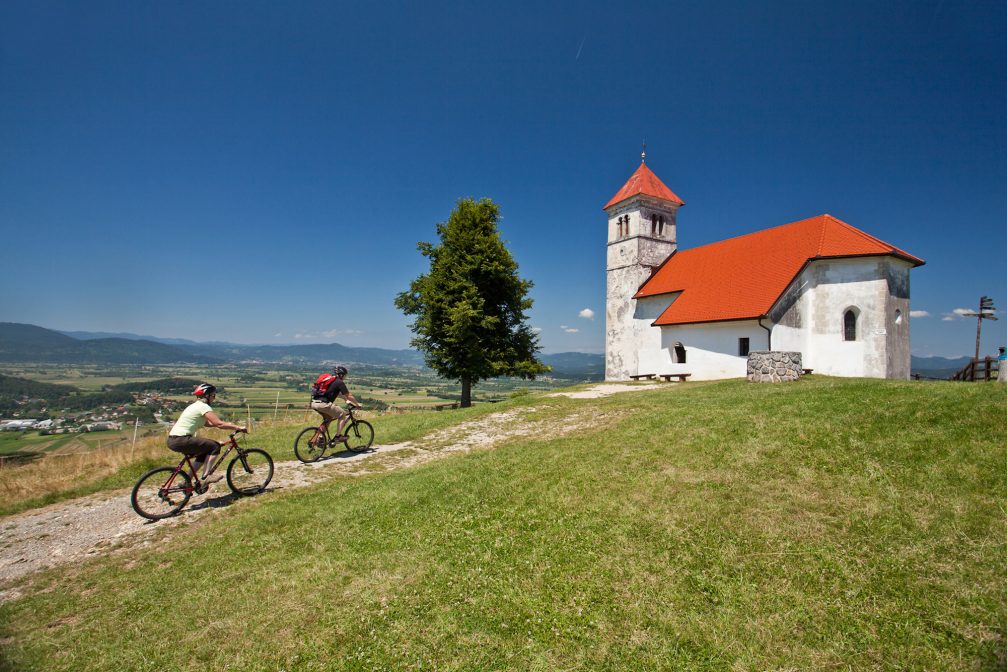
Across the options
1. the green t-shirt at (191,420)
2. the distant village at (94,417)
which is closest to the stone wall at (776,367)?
the green t-shirt at (191,420)

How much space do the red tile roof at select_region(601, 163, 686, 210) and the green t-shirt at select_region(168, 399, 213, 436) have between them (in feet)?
99.7

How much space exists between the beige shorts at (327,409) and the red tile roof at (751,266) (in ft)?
66.6

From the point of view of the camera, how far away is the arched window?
21.3 meters

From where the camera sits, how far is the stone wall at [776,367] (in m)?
15.9

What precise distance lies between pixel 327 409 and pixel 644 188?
28.6m

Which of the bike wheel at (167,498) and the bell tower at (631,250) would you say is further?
the bell tower at (631,250)

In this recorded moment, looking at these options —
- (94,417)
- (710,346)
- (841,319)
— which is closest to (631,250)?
(710,346)

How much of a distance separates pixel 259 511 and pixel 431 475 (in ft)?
9.56

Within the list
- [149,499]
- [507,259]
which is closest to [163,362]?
[507,259]

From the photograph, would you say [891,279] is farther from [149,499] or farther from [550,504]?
[149,499]

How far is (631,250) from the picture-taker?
31875 millimetres

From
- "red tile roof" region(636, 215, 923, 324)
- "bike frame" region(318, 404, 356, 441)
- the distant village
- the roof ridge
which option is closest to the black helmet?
"bike frame" region(318, 404, 356, 441)

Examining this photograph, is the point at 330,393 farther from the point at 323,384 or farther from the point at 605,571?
the point at 605,571

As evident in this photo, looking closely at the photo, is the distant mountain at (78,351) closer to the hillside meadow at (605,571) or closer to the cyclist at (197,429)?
the cyclist at (197,429)
